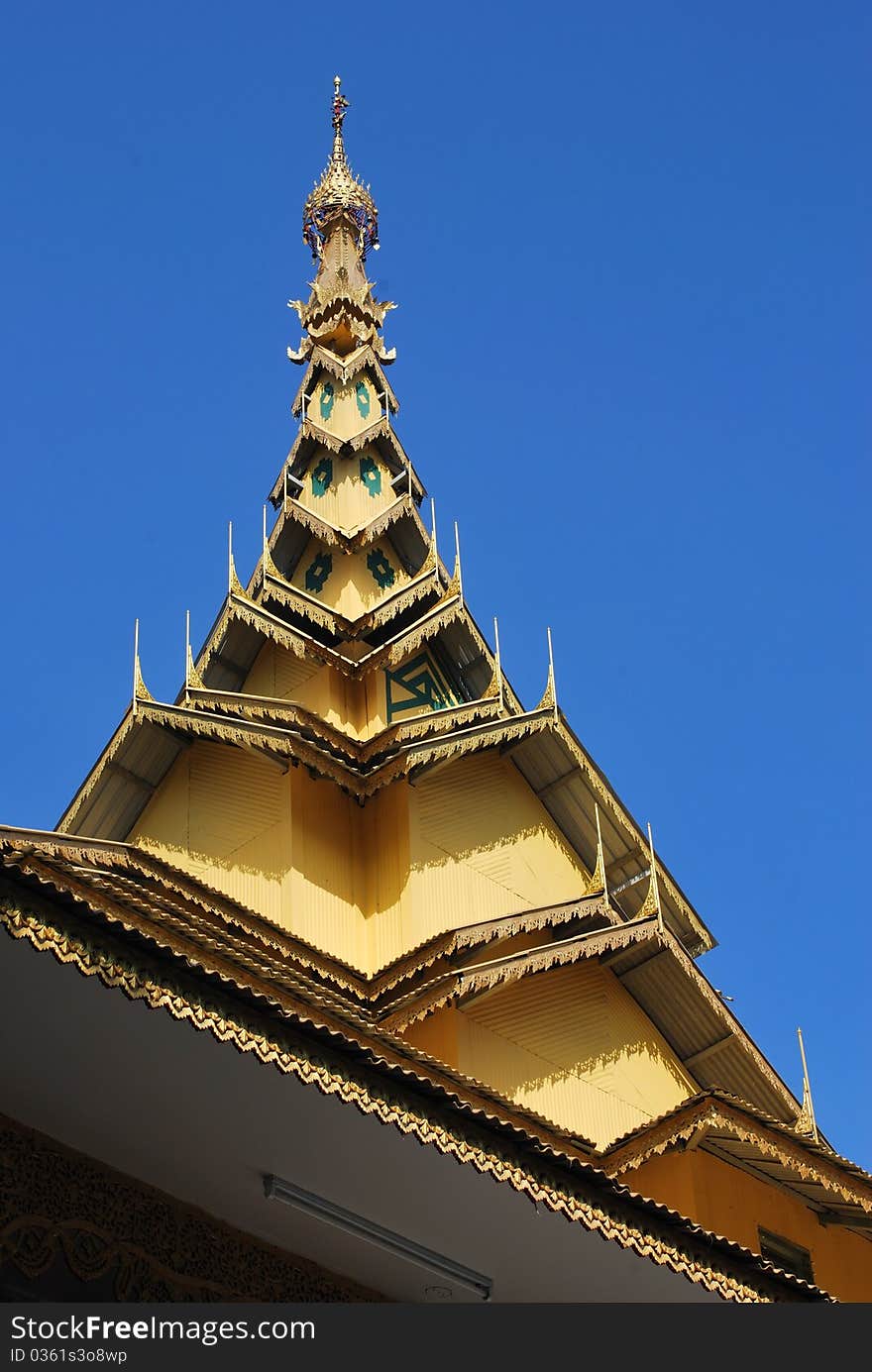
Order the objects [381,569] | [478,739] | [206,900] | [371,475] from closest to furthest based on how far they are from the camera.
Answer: [206,900] → [478,739] → [381,569] → [371,475]

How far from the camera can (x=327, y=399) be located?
84.0 ft

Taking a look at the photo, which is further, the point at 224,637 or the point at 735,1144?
the point at 224,637

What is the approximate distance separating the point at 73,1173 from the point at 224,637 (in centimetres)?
1223

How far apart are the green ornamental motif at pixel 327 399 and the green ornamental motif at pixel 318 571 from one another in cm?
302

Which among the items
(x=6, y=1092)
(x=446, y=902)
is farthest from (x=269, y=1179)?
(x=446, y=902)

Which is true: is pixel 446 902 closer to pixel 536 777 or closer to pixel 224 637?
pixel 536 777

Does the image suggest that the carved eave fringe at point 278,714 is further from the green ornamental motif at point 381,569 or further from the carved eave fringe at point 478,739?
the green ornamental motif at point 381,569

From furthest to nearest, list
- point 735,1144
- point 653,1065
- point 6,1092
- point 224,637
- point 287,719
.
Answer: point 224,637, point 287,719, point 653,1065, point 735,1144, point 6,1092

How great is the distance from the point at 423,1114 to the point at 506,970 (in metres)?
6.22

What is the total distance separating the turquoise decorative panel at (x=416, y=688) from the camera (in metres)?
20.8

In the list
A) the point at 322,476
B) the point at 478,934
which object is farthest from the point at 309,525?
the point at 478,934

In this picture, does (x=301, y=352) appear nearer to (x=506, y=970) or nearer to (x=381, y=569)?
(x=381, y=569)

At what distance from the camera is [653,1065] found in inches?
695

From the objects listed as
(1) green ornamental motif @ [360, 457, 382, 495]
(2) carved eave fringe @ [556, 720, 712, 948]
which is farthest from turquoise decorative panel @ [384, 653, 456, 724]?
(1) green ornamental motif @ [360, 457, 382, 495]
